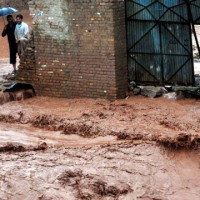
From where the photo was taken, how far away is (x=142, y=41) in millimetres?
13539

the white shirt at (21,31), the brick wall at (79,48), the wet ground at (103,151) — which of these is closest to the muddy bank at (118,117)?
the wet ground at (103,151)

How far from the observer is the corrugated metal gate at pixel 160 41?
1310cm

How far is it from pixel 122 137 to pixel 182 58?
2.64 meters

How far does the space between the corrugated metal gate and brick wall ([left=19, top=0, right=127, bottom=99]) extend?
28 cm

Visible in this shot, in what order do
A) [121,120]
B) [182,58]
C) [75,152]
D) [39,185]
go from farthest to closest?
[182,58] → [121,120] → [75,152] → [39,185]

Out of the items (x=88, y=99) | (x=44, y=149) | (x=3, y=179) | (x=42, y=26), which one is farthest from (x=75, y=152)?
(x=42, y=26)

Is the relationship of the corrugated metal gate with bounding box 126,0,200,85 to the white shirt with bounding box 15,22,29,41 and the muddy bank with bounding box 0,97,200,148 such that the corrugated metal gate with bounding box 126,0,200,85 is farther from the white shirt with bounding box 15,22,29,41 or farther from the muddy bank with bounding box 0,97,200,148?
the white shirt with bounding box 15,22,29,41

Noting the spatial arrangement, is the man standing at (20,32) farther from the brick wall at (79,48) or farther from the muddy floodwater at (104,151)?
the muddy floodwater at (104,151)

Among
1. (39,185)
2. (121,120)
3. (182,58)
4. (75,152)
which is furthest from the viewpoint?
(182,58)

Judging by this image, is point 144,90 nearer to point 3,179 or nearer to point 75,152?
point 75,152

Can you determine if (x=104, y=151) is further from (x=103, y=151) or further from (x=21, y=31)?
(x=21, y=31)

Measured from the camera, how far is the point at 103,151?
1105cm

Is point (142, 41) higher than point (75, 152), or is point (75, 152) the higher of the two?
point (142, 41)

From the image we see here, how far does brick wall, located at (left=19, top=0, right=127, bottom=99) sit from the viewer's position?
1316 cm
